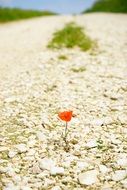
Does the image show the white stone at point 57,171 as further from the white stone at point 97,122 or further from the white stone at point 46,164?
the white stone at point 97,122

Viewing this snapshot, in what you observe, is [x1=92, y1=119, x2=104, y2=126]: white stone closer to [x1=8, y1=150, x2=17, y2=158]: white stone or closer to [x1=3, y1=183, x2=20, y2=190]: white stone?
[x1=8, y1=150, x2=17, y2=158]: white stone

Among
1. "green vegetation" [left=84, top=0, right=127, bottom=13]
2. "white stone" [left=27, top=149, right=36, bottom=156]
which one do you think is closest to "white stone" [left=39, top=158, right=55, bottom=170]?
"white stone" [left=27, top=149, right=36, bottom=156]

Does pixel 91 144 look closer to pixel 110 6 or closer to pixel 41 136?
pixel 41 136

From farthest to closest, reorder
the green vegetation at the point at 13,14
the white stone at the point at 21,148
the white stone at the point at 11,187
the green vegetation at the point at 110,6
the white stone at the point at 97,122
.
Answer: the green vegetation at the point at 110,6
the green vegetation at the point at 13,14
the white stone at the point at 97,122
the white stone at the point at 21,148
the white stone at the point at 11,187

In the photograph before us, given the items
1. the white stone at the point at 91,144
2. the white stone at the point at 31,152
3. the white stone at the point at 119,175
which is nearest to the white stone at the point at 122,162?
the white stone at the point at 119,175

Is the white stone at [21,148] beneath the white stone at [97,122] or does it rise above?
beneath
